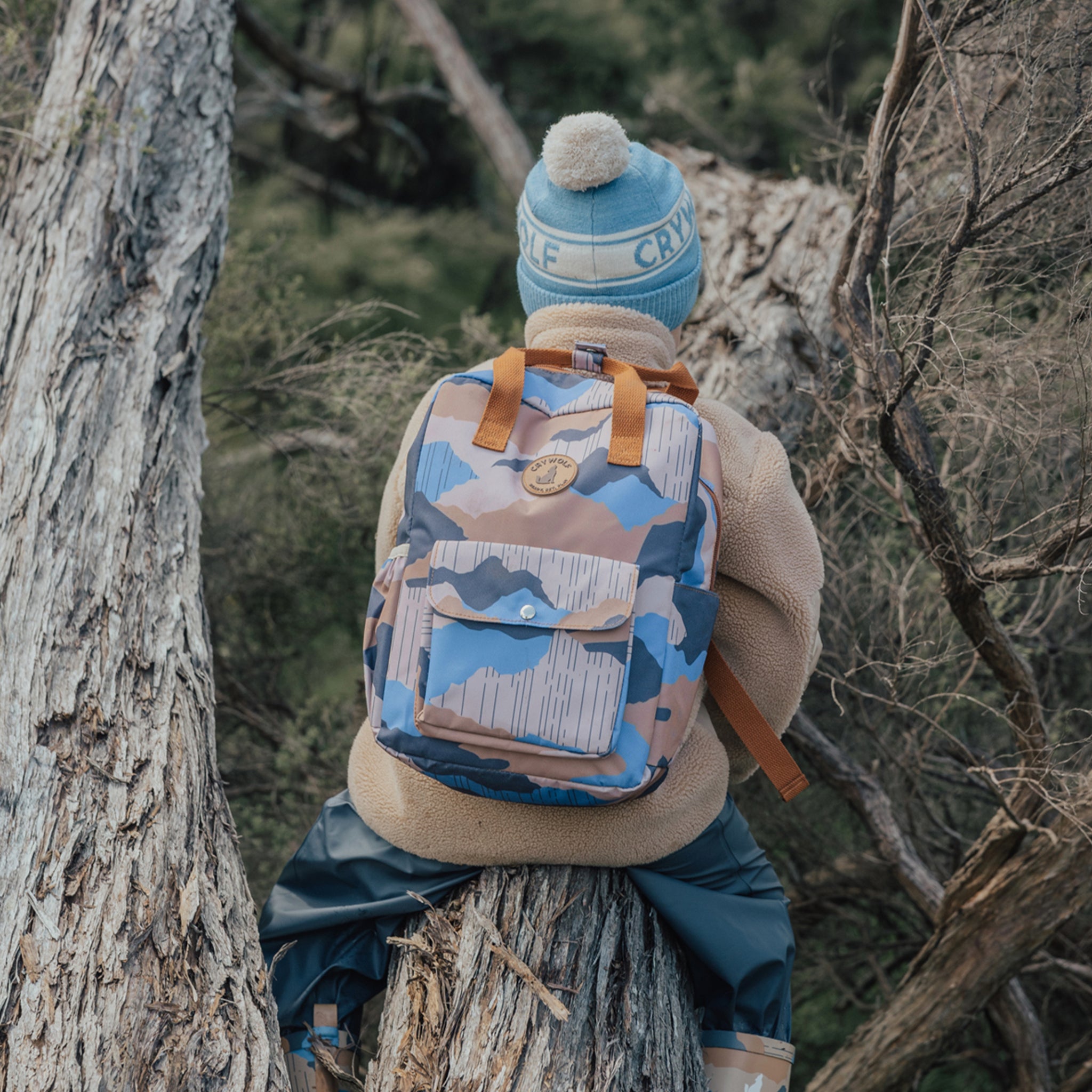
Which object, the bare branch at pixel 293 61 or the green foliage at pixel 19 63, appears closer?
the green foliage at pixel 19 63

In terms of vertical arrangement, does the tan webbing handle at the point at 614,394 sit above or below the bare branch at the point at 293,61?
below

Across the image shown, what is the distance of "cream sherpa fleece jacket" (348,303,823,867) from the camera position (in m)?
1.49

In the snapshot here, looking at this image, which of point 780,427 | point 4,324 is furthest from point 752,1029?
point 4,324

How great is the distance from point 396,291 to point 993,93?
3.53 meters

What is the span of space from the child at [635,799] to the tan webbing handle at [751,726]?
38 millimetres

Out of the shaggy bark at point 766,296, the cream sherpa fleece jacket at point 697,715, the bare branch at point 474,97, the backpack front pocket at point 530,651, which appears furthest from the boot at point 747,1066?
the bare branch at point 474,97

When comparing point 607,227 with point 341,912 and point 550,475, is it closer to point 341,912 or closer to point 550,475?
point 550,475

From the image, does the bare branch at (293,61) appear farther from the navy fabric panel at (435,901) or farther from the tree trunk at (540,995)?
the tree trunk at (540,995)

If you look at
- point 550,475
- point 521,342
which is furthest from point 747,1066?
point 521,342

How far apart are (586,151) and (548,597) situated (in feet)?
2.27

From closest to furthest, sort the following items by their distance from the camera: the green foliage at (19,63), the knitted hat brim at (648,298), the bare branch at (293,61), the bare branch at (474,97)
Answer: the knitted hat brim at (648,298), the green foliage at (19,63), the bare branch at (474,97), the bare branch at (293,61)

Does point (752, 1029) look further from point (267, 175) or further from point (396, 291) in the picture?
point (267, 175)

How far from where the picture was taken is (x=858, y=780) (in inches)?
102

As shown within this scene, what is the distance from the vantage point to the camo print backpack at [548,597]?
1335mm
